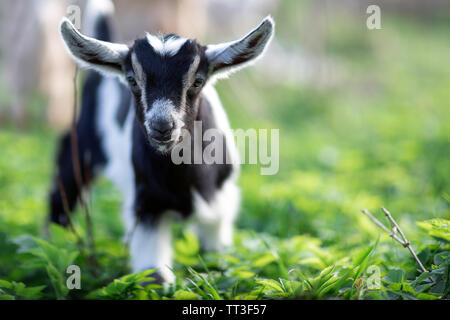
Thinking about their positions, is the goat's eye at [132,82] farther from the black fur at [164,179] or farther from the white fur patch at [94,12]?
the white fur patch at [94,12]

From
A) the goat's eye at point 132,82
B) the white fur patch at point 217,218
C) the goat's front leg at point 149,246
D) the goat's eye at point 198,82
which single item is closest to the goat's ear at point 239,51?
the goat's eye at point 198,82

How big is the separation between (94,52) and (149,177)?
0.73m

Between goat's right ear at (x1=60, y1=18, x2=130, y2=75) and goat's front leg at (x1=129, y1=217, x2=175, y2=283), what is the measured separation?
915mm

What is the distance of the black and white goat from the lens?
2197 millimetres

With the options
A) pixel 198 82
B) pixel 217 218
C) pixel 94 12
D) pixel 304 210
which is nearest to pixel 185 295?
pixel 217 218

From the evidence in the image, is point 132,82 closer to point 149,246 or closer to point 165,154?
point 165,154

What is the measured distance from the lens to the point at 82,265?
271cm

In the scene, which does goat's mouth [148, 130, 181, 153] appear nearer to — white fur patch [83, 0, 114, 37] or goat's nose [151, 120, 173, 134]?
goat's nose [151, 120, 173, 134]

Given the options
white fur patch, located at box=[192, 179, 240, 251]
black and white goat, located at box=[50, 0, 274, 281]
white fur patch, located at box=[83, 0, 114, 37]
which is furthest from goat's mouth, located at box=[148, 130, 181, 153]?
white fur patch, located at box=[83, 0, 114, 37]

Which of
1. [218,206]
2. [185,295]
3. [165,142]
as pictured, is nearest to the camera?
[185,295]

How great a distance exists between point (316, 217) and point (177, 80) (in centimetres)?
182

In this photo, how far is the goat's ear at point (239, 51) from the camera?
2.20 m

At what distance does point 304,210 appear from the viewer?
3588 millimetres
